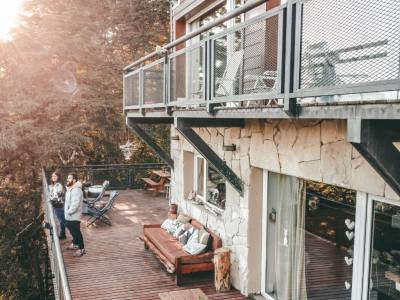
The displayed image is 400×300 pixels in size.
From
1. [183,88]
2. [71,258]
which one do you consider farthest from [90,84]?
[183,88]

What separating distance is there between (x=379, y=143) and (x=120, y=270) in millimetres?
6616

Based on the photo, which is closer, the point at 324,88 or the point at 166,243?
the point at 324,88

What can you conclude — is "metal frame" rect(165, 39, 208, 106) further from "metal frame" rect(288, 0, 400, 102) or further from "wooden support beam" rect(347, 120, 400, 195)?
"wooden support beam" rect(347, 120, 400, 195)

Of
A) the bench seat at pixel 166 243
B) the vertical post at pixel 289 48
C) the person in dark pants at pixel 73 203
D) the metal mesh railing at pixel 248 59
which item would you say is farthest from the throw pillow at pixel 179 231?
the vertical post at pixel 289 48

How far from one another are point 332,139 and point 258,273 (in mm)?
3211

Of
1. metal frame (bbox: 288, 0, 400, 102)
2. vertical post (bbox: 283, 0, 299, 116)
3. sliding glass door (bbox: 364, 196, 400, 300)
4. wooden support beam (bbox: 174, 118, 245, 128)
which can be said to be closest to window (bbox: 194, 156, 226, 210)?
wooden support beam (bbox: 174, 118, 245, 128)

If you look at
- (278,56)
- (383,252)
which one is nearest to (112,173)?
(383,252)

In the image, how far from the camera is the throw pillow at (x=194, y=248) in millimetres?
7788

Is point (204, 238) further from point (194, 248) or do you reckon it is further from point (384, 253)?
point (384, 253)

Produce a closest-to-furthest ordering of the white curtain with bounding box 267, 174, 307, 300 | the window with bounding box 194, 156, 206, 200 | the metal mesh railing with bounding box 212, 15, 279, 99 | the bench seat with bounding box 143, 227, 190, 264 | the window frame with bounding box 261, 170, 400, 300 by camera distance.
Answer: the metal mesh railing with bounding box 212, 15, 279, 99 → the window frame with bounding box 261, 170, 400, 300 → the white curtain with bounding box 267, 174, 307, 300 → the bench seat with bounding box 143, 227, 190, 264 → the window with bounding box 194, 156, 206, 200

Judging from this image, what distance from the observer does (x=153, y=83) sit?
8.16m

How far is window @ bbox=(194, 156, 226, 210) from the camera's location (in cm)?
855

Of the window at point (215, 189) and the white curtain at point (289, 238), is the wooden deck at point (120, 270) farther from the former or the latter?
the window at point (215, 189)

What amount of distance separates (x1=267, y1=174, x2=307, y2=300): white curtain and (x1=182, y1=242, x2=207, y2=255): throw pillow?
5.51 ft
